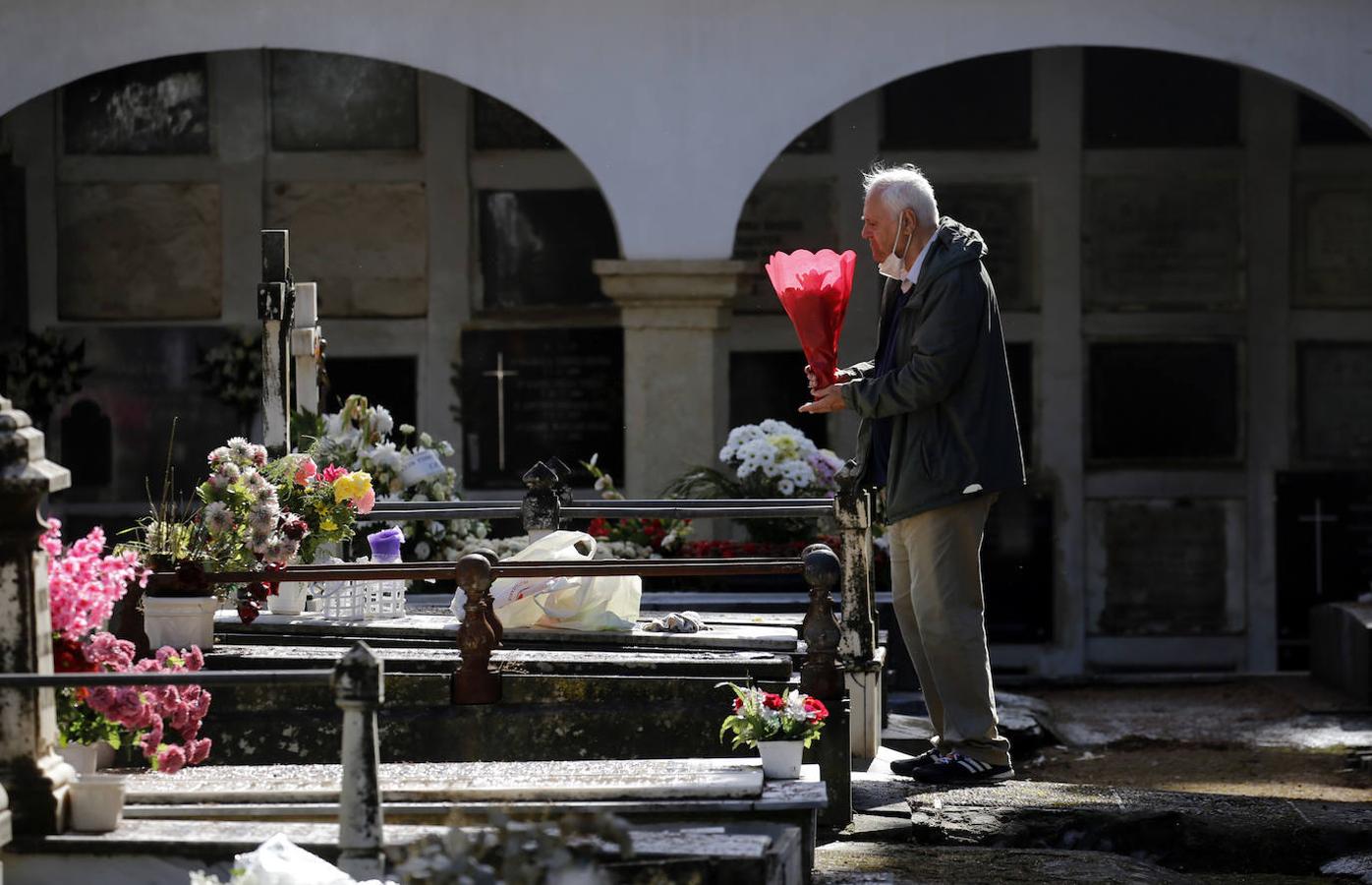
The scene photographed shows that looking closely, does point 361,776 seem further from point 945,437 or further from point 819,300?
point 819,300

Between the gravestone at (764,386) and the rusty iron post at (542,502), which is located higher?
the gravestone at (764,386)

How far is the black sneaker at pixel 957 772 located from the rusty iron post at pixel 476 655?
3.67 ft

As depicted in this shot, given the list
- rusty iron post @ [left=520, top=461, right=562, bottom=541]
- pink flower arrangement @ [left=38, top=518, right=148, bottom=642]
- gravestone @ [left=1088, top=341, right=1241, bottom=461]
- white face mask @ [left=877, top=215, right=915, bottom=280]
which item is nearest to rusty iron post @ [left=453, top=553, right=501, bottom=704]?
pink flower arrangement @ [left=38, top=518, right=148, bottom=642]

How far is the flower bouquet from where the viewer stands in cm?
441

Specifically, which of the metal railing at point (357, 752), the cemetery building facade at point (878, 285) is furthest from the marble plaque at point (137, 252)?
the metal railing at point (357, 752)

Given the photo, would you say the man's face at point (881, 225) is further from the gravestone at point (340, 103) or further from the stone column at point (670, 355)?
the gravestone at point (340, 103)

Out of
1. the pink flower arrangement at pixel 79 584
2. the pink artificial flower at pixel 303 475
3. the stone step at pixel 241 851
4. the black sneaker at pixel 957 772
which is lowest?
the black sneaker at pixel 957 772

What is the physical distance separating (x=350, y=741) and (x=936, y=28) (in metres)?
6.62

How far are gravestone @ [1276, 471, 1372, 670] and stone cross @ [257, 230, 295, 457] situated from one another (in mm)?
5932

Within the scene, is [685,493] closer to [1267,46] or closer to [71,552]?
[1267,46]

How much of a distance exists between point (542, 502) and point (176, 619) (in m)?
1.65

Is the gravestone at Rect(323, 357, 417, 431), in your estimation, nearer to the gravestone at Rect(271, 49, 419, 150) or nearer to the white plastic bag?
the gravestone at Rect(271, 49, 419, 150)

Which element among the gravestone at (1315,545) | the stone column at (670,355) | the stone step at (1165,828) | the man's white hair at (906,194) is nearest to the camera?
the stone step at (1165,828)

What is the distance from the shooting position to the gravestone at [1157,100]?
1120 cm
